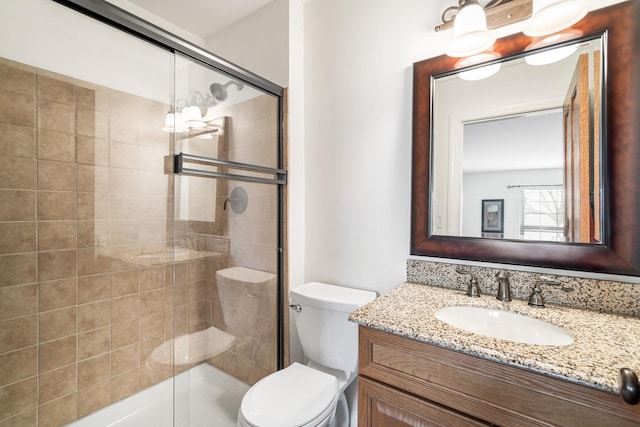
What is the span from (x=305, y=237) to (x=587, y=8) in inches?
62.2

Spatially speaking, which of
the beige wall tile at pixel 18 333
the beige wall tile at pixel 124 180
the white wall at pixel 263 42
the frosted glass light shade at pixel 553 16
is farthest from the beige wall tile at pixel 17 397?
the frosted glass light shade at pixel 553 16

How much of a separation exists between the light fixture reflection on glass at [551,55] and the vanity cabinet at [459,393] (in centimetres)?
113

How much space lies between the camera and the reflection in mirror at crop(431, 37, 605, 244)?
1040 millimetres

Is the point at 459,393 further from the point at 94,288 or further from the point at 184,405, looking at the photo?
the point at 94,288

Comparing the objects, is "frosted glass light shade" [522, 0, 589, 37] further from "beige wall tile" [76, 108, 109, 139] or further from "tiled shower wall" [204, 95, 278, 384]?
"beige wall tile" [76, 108, 109, 139]

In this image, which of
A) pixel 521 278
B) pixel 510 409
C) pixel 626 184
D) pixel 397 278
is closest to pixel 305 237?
pixel 397 278

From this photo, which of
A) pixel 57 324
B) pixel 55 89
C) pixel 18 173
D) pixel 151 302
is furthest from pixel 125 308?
pixel 55 89

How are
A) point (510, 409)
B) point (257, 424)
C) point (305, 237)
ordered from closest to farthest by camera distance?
point (510, 409), point (257, 424), point (305, 237)

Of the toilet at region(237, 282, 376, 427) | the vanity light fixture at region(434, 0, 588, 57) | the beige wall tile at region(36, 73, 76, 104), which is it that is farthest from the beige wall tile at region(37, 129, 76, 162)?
the vanity light fixture at region(434, 0, 588, 57)

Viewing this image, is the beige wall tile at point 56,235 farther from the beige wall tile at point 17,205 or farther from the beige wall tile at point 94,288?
the beige wall tile at point 94,288

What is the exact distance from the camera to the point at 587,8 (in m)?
0.96

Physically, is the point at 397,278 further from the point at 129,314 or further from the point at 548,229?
the point at 129,314

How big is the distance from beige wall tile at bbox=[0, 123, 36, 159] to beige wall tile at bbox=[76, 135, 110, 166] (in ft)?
0.57

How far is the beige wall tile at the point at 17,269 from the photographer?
130 centimetres
